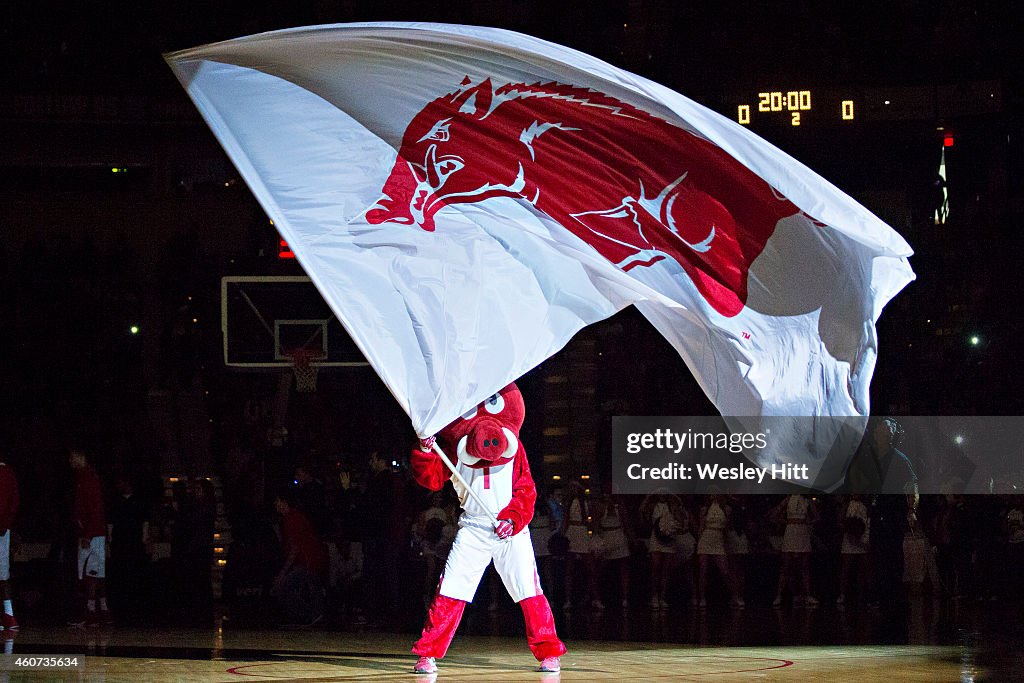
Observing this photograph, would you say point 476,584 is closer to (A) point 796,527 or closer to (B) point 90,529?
(B) point 90,529

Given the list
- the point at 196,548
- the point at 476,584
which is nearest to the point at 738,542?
the point at 196,548

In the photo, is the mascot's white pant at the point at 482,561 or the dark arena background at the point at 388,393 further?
the dark arena background at the point at 388,393

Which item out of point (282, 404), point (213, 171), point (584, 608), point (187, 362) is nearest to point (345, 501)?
Result: point (584, 608)

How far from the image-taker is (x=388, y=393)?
837 inches

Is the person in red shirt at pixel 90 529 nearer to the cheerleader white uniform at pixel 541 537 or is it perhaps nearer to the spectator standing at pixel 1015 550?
the cheerleader white uniform at pixel 541 537

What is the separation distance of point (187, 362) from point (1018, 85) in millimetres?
17737

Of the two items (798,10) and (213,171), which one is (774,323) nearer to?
(213,171)

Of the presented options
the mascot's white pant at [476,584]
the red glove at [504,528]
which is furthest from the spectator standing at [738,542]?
the red glove at [504,528]

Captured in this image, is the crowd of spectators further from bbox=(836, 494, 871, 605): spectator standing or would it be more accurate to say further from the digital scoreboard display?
the digital scoreboard display

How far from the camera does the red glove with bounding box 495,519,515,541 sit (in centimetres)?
887

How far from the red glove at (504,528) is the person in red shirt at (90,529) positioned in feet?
22.8

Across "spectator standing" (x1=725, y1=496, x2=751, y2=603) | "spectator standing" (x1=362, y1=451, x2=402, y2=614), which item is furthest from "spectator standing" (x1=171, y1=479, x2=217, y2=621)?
"spectator standing" (x1=725, y1=496, x2=751, y2=603)

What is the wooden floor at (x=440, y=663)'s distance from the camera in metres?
8.85

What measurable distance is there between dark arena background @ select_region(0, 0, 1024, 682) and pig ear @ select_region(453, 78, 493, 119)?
377 cm
